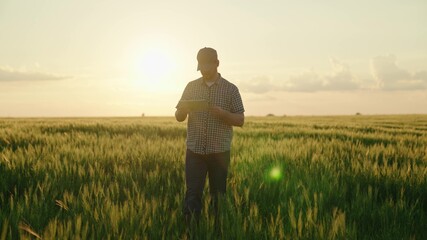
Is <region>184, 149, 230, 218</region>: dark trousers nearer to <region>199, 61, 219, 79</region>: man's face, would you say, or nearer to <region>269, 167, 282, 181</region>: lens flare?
<region>199, 61, 219, 79</region>: man's face

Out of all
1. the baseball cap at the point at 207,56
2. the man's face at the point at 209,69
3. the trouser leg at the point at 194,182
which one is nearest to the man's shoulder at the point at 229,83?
the man's face at the point at 209,69

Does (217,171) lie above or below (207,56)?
below

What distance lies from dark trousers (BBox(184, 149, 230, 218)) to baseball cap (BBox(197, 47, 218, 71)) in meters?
0.91

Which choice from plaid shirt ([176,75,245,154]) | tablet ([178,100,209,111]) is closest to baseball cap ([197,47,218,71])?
plaid shirt ([176,75,245,154])

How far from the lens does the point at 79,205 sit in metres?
3.60

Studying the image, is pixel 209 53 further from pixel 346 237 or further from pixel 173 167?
pixel 173 167

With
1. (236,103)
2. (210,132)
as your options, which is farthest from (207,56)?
(210,132)

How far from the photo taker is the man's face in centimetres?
373

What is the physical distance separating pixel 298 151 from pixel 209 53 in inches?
157

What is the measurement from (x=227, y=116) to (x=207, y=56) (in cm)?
59

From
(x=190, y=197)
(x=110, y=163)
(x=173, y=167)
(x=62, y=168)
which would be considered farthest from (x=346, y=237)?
(x=110, y=163)

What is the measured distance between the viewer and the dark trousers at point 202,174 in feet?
12.5

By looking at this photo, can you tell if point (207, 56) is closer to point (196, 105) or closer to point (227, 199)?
point (196, 105)

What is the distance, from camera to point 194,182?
12.6ft
